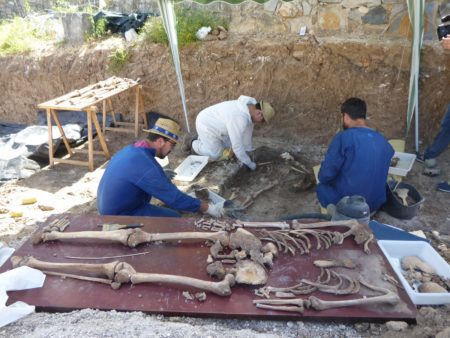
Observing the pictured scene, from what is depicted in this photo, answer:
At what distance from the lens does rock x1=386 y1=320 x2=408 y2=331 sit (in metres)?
1.85

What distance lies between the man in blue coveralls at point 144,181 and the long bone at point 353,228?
3.51 ft

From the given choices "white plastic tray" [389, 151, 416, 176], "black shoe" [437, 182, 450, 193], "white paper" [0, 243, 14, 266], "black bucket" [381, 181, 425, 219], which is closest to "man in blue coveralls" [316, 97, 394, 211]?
"black bucket" [381, 181, 425, 219]

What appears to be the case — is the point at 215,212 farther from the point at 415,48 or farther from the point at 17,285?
the point at 415,48

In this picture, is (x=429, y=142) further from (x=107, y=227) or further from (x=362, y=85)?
(x=107, y=227)

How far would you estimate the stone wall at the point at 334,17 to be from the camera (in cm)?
554

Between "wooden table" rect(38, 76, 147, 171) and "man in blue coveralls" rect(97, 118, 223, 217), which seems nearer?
"man in blue coveralls" rect(97, 118, 223, 217)

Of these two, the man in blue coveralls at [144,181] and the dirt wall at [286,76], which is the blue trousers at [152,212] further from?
the dirt wall at [286,76]

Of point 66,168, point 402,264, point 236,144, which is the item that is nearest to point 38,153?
point 66,168

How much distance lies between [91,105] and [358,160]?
415cm

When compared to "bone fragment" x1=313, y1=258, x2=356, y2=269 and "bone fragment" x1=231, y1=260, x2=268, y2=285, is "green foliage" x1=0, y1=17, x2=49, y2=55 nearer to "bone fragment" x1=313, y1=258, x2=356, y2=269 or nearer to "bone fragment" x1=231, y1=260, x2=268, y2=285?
"bone fragment" x1=231, y1=260, x2=268, y2=285

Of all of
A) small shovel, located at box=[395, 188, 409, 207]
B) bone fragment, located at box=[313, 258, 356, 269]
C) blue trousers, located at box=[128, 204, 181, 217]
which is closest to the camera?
bone fragment, located at box=[313, 258, 356, 269]

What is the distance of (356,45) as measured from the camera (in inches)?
226

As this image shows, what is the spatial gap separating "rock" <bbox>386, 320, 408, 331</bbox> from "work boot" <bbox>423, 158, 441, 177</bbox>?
3687 millimetres

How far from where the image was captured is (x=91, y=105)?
19.0ft
